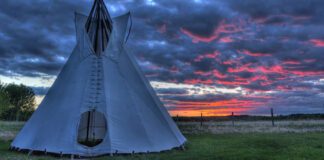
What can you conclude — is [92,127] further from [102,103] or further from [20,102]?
[20,102]

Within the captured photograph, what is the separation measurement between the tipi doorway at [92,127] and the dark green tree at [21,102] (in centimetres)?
5131

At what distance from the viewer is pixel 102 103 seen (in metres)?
12.1

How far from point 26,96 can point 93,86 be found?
2285 inches

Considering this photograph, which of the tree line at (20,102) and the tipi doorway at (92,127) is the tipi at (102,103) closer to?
→ the tipi doorway at (92,127)

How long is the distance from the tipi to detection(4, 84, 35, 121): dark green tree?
176 feet

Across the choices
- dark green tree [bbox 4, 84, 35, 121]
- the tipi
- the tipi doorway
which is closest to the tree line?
dark green tree [bbox 4, 84, 35, 121]

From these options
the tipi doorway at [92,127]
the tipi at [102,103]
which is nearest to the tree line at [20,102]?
the tipi doorway at [92,127]

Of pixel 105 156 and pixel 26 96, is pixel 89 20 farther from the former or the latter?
pixel 26 96

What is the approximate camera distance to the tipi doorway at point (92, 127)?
15.7 m

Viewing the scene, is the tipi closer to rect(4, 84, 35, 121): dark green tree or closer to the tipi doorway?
the tipi doorway

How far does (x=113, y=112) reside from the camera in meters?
12.1

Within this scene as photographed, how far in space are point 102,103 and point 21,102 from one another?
57.9m

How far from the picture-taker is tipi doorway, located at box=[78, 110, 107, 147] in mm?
15672

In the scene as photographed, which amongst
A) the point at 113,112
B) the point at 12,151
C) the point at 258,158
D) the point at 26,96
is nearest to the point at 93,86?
the point at 113,112
